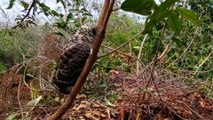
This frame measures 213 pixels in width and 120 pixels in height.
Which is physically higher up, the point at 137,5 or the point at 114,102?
the point at 137,5

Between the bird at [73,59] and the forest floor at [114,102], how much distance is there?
0.73 feet

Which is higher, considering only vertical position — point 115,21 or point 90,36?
point 115,21

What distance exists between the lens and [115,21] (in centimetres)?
480

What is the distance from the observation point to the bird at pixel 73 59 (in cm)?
123

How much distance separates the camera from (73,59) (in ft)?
4.09

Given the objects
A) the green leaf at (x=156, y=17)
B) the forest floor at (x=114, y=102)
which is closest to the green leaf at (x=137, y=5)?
the green leaf at (x=156, y=17)

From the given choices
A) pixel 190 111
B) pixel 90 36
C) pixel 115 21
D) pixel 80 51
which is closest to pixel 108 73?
pixel 190 111

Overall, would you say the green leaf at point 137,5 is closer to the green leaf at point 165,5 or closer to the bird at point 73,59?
the green leaf at point 165,5

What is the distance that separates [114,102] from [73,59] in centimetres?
46

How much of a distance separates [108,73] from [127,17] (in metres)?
3.45

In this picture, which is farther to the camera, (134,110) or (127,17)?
(127,17)

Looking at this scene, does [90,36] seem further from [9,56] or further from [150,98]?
[9,56]

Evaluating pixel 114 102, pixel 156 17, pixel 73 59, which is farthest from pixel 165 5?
pixel 114 102

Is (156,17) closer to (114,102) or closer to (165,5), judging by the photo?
(165,5)
